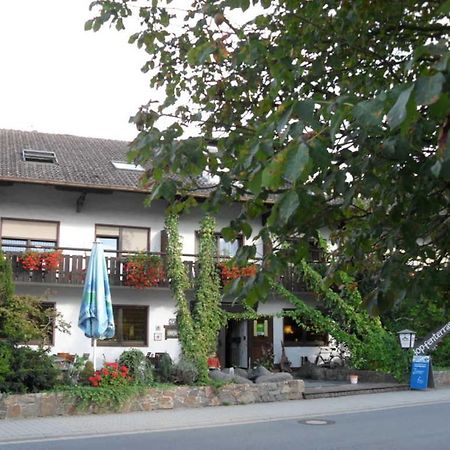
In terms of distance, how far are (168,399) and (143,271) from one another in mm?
7338

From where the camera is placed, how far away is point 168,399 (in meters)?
15.7

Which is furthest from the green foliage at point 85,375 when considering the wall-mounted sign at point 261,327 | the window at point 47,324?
the wall-mounted sign at point 261,327

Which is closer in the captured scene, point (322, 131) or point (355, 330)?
point (322, 131)

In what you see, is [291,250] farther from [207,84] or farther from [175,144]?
[207,84]

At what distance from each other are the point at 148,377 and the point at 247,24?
11.6 metres

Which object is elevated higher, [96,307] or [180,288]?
[180,288]

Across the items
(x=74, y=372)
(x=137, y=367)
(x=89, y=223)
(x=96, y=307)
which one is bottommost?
(x=74, y=372)

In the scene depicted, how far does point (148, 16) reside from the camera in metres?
6.98

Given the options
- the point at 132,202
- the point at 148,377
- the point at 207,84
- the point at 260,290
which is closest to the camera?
the point at 260,290

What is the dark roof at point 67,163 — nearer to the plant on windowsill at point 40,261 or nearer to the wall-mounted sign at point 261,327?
the plant on windowsill at point 40,261

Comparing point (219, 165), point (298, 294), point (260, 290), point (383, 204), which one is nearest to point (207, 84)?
point (219, 165)

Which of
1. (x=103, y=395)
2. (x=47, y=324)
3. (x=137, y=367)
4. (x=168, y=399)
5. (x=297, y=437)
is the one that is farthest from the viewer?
(x=47, y=324)

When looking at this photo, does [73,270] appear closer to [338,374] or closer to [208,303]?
[208,303]

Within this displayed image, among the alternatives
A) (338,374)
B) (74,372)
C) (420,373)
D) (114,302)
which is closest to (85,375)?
(74,372)
